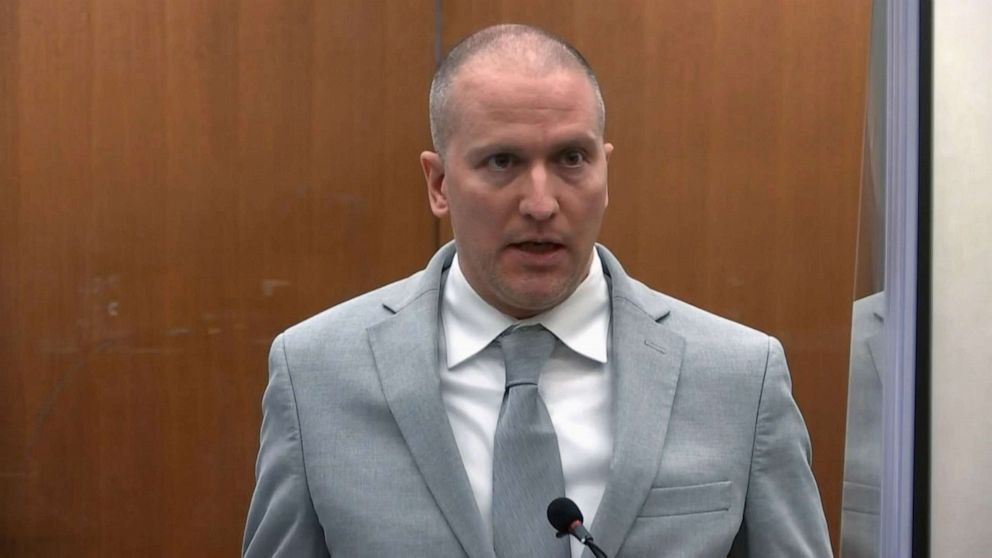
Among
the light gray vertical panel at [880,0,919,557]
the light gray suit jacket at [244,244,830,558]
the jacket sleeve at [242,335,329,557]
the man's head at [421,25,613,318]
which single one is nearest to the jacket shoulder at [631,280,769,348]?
the light gray suit jacket at [244,244,830,558]

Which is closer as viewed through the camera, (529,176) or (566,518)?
(566,518)

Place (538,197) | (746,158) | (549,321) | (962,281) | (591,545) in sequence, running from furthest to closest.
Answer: (746,158)
(962,281)
(549,321)
(538,197)
(591,545)

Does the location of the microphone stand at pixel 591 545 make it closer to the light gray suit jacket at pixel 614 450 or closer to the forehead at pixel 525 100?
the light gray suit jacket at pixel 614 450

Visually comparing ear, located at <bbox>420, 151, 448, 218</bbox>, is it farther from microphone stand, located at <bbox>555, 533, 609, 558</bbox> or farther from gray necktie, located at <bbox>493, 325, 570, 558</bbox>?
microphone stand, located at <bbox>555, 533, 609, 558</bbox>

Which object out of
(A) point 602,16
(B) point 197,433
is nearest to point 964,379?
(A) point 602,16

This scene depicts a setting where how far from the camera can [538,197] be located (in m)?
1.50

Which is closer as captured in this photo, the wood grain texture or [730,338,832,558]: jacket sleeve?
[730,338,832,558]: jacket sleeve

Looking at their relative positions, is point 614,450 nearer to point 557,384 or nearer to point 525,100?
point 557,384

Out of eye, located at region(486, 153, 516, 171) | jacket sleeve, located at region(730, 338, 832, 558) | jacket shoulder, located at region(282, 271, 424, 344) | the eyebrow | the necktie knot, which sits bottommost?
jacket sleeve, located at region(730, 338, 832, 558)

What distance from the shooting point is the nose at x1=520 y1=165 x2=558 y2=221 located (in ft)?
4.90

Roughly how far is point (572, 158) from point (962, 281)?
5.13 ft

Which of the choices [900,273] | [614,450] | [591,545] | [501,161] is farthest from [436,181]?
[900,273]

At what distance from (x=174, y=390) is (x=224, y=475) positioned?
0.76ft

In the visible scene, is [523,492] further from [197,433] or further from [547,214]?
[197,433]
